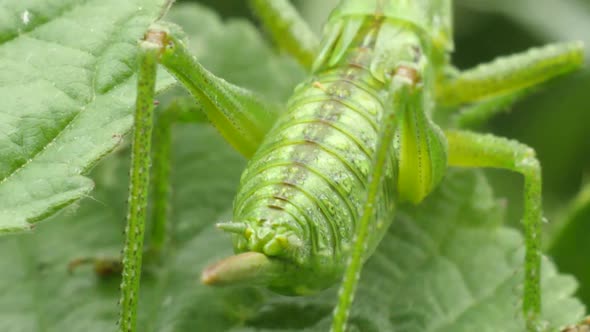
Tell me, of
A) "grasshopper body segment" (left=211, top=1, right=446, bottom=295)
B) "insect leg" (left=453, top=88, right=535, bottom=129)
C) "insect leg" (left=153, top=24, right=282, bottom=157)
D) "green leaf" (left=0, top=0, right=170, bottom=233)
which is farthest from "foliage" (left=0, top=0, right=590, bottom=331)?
"insect leg" (left=453, top=88, right=535, bottom=129)

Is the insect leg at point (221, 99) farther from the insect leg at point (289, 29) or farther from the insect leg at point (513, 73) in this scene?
the insect leg at point (513, 73)

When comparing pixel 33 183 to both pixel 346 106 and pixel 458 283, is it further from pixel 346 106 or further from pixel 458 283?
pixel 458 283

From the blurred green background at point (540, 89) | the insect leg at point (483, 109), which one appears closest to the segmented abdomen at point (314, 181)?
the insect leg at point (483, 109)

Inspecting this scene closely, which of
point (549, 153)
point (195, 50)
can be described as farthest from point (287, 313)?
point (549, 153)

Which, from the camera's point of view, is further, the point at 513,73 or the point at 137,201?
the point at 513,73

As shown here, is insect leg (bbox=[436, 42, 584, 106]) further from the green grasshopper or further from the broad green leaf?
the broad green leaf

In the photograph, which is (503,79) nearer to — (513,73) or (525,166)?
(513,73)

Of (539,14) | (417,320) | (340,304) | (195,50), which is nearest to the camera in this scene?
(340,304)

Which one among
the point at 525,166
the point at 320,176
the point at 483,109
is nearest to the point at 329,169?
the point at 320,176

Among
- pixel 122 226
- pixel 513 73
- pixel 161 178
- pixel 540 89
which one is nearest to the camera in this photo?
pixel 161 178
